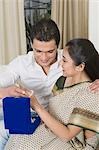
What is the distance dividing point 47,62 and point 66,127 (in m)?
0.59

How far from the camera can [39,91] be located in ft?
6.38

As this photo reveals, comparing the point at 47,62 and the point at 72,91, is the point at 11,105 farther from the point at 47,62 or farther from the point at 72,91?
the point at 47,62

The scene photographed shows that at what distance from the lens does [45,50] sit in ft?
5.62

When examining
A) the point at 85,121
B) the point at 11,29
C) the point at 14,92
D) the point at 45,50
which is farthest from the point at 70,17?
the point at 85,121

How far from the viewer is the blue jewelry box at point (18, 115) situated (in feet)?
4.29

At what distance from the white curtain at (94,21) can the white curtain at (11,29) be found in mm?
890

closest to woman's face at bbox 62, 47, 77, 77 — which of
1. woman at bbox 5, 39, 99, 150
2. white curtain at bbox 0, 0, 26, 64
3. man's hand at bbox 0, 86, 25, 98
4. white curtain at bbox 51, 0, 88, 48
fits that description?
woman at bbox 5, 39, 99, 150

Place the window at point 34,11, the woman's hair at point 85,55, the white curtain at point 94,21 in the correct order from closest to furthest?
the woman's hair at point 85,55
the window at point 34,11
the white curtain at point 94,21

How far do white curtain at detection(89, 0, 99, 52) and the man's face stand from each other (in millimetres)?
1410

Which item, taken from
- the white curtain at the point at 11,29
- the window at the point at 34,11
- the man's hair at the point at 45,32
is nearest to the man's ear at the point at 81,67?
the man's hair at the point at 45,32

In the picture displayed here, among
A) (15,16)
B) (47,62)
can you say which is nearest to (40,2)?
(15,16)

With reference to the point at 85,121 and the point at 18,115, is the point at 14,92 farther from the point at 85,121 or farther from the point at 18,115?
the point at 85,121

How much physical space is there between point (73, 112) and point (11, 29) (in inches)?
58.3

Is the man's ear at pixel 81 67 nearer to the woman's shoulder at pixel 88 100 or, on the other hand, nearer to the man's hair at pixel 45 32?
the woman's shoulder at pixel 88 100
